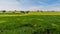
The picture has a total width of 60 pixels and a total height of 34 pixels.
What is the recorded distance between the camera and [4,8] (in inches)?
179

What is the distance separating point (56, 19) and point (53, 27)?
476 mm

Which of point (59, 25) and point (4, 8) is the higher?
point (4, 8)

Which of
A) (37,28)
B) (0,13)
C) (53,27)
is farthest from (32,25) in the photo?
(0,13)

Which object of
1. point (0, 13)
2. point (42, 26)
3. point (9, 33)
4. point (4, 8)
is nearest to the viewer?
point (9, 33)

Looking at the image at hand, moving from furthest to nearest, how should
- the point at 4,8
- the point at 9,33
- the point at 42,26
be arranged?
the point at 4,8 < the point at 42,26 < the point at 9,33

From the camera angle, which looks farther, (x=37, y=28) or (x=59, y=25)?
(x=59, y=25)

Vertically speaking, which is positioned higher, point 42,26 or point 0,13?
point 0,13

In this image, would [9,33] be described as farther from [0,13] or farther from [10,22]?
[0,13]

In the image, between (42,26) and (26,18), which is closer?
(42,26)

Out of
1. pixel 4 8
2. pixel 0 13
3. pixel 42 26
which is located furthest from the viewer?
pixel 0 13

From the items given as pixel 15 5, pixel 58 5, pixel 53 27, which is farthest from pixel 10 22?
pixel 58 5

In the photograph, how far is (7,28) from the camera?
4078 mm

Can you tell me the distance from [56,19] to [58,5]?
39 cm

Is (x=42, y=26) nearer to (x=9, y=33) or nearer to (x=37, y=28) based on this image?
(x=37, y=28)
